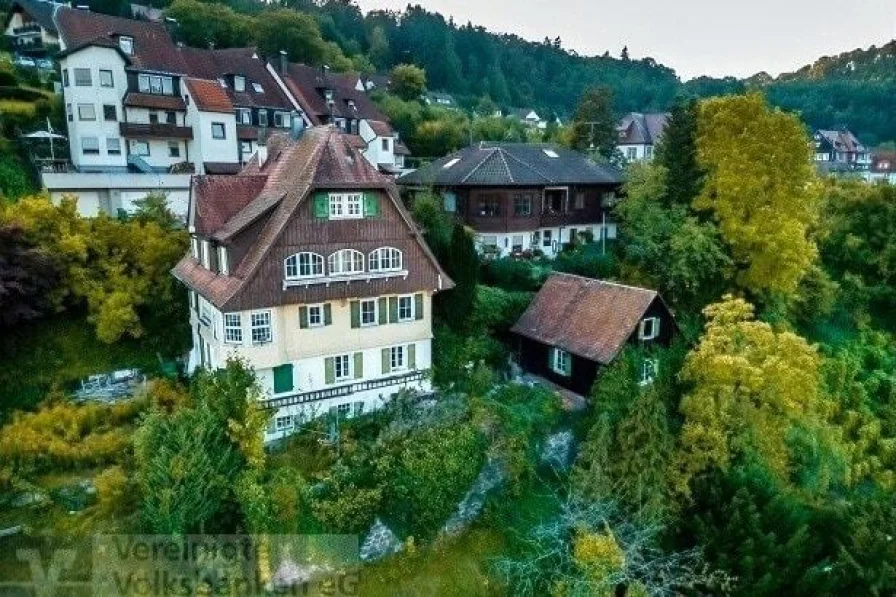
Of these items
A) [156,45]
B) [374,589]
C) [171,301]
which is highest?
[156,45]

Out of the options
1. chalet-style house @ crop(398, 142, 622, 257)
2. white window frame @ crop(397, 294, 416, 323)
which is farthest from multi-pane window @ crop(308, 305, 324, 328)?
chalet-style house @ crop(398, 142, 622, 257)

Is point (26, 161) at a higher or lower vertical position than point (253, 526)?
higher

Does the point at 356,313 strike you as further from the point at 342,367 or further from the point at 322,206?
the point at 322,206

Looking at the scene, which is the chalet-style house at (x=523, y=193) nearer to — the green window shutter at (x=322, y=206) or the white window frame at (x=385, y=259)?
the white window frame at (x=385, y=259)

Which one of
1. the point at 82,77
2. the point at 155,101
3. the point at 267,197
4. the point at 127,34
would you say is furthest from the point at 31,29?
the point at 267,197

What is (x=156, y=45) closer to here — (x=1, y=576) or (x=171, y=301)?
(x=171, y=301)

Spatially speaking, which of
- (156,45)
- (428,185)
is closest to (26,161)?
(156,45)
